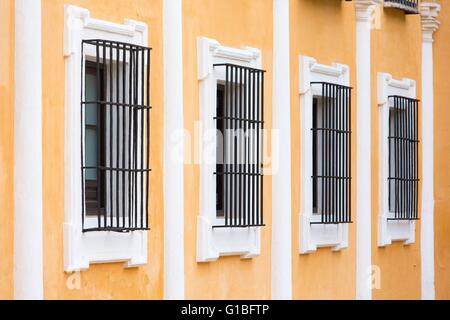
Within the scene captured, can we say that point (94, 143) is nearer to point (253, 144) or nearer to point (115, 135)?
point (115, 135)

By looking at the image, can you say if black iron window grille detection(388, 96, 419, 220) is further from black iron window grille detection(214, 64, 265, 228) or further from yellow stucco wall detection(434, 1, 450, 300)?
black iron window grille detection(214, 64, 265, 228)

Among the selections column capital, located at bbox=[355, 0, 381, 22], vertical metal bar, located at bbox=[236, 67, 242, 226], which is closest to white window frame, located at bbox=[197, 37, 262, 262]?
vertical metal bar, located at bbox=[236, 67, 242, 226]

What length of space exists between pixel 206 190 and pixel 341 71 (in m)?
3.79

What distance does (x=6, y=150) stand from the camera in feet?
34.7

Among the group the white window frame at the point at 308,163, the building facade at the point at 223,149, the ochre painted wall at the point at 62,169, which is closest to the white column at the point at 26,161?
the building facade at the point at 223,149

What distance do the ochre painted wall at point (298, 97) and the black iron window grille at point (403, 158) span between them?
131 cm

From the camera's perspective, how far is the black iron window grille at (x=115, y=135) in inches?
466

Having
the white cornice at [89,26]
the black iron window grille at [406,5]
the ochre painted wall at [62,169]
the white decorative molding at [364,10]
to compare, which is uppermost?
the black iron window grille at [406,5]

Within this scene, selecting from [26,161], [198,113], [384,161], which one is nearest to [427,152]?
[384,161]

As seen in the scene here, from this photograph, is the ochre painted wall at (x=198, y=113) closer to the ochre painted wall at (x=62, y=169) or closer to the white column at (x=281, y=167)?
the white column at (x=281, y=167)

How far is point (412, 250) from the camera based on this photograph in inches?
749

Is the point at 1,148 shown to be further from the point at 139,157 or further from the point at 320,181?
the point at 320,181

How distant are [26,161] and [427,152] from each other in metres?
9.56

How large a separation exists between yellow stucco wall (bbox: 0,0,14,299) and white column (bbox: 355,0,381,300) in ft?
23.4
